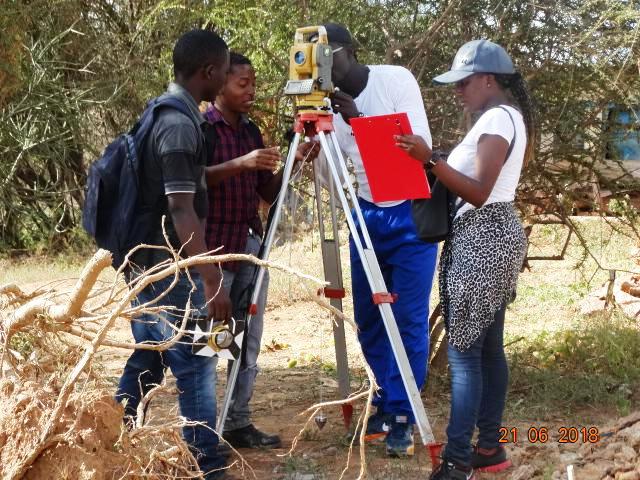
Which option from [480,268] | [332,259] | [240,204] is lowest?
[332,259]

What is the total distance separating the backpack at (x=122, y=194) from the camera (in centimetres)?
329

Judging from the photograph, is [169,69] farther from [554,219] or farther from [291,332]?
[554,219]

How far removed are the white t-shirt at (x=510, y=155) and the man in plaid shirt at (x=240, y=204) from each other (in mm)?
682

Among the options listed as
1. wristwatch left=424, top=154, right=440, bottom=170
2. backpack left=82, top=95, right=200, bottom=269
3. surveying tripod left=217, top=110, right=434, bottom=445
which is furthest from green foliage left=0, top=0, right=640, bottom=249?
backpack left=82, top=95, right=200, bottom=269

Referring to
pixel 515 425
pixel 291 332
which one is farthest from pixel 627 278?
pixel 515 425

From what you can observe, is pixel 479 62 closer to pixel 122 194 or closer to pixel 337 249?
pixel 337 249

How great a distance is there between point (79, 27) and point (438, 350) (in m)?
4.73

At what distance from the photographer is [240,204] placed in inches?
155

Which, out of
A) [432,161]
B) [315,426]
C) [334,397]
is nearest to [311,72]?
[432,161]

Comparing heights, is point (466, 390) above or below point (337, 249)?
below

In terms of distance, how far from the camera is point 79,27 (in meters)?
7.98

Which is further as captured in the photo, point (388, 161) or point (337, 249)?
point (337, 249)

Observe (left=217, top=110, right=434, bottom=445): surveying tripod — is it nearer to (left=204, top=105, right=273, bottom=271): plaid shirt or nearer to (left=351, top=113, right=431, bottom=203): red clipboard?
(left=351, top=113, right=431, bottom=203): red clipboard

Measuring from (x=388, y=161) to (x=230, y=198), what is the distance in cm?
75
